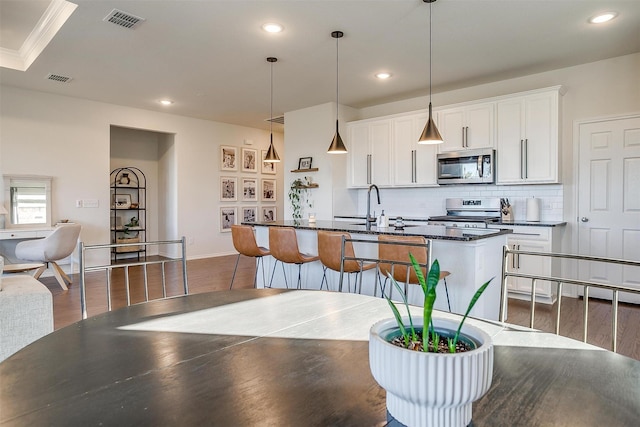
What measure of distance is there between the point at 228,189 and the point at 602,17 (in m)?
6.47

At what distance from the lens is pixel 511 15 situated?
335 centimetres

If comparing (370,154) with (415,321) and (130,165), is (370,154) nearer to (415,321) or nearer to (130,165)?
(130,165)

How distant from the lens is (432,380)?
0.63 metres

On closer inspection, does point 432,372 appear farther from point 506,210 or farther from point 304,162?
point 304,162

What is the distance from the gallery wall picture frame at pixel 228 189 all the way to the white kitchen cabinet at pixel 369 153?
9.32 feet

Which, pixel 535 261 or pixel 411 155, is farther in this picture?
pixel 411 155

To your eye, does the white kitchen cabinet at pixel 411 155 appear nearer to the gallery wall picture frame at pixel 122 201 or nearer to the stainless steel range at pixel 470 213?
the stainless steel range at pixel 470 213

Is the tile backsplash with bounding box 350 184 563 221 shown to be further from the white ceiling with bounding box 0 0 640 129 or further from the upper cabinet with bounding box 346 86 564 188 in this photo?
the white ceiling with bounding box 0 0 640 129

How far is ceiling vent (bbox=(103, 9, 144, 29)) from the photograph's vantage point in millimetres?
3330

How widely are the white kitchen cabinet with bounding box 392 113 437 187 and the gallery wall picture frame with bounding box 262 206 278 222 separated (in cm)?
379

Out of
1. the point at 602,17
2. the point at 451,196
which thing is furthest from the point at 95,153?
the point at 602,17

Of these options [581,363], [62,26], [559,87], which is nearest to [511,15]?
[559,87]

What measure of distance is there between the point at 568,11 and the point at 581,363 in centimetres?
344

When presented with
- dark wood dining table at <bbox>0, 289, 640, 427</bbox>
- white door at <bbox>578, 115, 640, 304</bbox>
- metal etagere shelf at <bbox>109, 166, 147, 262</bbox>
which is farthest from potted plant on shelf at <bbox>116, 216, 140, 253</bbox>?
white door at <bbox>578, 115, 640, 304</bbox>
